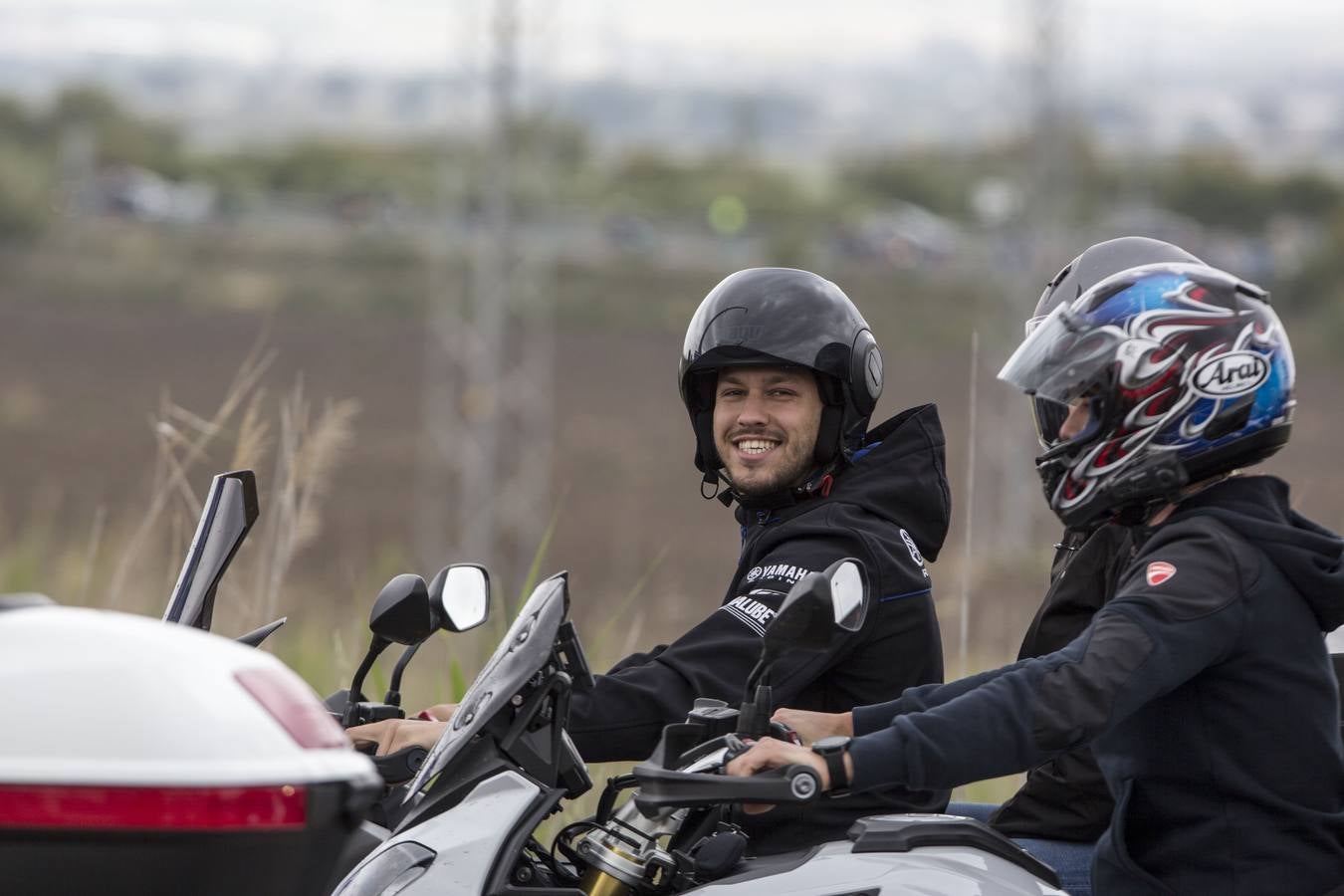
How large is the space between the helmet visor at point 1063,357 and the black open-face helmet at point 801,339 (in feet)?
2.44

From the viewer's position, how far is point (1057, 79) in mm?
22812

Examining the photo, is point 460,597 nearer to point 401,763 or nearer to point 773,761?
point 401,763

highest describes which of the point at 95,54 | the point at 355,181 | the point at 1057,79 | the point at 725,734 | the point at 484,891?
the point at 95,54

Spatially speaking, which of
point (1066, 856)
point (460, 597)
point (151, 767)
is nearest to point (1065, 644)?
point (1066, 856)

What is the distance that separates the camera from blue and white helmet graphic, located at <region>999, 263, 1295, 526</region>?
319 cm

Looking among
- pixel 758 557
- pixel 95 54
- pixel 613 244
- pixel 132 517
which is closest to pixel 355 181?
pixel 613 244

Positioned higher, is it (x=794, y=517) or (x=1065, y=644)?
(x=794, y=517)

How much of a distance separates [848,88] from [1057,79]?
86353mm

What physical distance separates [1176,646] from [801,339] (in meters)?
1.33

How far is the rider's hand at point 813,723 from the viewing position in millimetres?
3189

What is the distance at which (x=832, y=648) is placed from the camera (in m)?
3.15

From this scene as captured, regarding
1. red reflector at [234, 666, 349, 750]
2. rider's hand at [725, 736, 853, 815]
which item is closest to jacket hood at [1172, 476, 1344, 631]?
rider's hand at [725, 736, 853, 815]

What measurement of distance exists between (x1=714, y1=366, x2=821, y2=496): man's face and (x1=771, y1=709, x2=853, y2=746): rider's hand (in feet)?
3.14

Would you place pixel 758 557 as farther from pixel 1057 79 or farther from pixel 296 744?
pixel 1057 79
